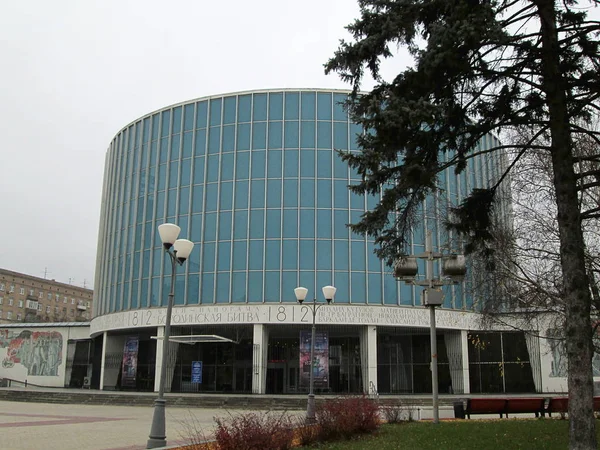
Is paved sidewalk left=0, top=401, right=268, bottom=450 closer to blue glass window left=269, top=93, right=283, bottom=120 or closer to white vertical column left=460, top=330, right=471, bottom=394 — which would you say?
white vertical column left=460, top=330, right=471, bottom=394

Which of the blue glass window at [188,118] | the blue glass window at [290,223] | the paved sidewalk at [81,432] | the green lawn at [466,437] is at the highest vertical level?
the blue glass window at [188,118]

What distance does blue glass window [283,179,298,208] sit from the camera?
3931 cm

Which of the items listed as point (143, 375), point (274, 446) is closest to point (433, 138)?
point (274, 446)

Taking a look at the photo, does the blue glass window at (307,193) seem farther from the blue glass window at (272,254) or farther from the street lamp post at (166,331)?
the street lamp post at (166,331)

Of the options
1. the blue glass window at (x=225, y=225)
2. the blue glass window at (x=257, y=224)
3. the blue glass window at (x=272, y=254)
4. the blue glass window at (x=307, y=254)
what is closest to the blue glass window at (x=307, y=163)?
the blue glass window at (x=257, y=224)

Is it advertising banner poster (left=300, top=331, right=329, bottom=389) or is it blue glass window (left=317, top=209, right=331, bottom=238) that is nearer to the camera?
advertising banner poster (left=300, top=331, right=329, bottom=389)

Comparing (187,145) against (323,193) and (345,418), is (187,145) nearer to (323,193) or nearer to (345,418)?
(323,193)

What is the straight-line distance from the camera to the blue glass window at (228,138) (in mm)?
41219

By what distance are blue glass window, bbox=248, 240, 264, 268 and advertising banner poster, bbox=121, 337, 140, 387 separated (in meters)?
11.2

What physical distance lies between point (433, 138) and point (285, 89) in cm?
3047

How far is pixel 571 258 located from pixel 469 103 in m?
3.79

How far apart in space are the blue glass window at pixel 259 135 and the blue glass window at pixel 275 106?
0.83 m

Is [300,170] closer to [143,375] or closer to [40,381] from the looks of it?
[143,375]

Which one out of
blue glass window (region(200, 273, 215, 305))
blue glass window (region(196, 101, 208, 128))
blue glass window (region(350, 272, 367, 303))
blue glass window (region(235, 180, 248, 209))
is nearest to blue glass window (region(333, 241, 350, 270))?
blue glass window (region(350, 272, 367, 303))
